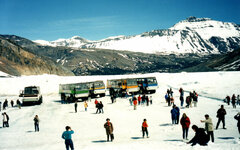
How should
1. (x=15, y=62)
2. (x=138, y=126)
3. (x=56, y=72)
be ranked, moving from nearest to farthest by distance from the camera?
(x=138, y=126) → (x=15, y=62) → (x=56, y=72)

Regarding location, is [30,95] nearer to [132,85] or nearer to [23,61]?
[132,85]

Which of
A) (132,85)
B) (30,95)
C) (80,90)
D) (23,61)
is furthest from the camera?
(23,61)

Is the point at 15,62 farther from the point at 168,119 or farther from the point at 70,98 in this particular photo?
the point at 168,119

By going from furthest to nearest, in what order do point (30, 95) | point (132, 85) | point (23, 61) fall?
point (23, 61), point (132, 85), point (30, 95)

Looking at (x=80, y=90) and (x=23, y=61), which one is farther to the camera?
(x=23, y=61)

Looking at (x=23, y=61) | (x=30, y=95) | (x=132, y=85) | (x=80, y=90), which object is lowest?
(x=30, y=95)

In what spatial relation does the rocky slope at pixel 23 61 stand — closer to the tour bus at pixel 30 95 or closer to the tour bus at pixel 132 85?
the tour bus at pixel 30 95

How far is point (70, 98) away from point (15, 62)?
10771 centimetres

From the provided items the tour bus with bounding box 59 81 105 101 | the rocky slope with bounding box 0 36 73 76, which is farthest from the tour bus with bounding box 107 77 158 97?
the rocky slope with bounding box 0 36 73 76

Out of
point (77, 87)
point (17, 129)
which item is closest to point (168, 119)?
point (17, 129)

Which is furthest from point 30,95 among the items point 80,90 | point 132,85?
point 132,85

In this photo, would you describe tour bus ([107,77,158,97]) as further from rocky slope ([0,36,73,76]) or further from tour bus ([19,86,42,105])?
rocky slope ([0,36,73,76])

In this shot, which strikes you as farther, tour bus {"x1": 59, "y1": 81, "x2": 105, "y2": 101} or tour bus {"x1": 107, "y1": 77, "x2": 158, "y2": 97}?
tour bus {"x1": 107, "y1": 77, "x2": 158, "y2": 97}

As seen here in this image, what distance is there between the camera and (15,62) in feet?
438
